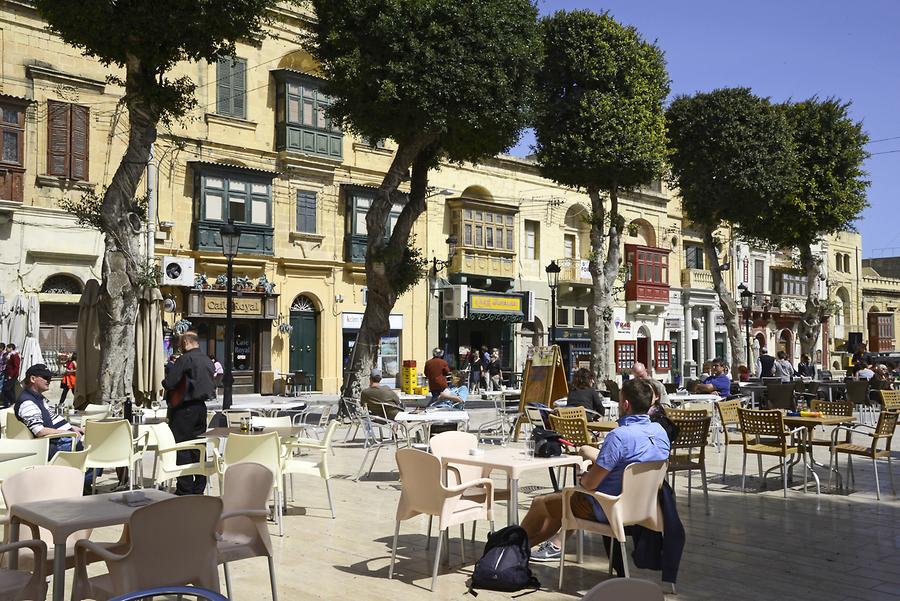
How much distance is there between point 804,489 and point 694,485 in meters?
1.23

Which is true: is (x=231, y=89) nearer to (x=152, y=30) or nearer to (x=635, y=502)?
(x=152, y=30)

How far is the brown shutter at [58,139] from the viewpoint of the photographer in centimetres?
2231

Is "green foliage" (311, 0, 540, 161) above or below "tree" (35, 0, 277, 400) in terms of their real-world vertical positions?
above

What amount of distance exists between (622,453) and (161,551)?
3131mm

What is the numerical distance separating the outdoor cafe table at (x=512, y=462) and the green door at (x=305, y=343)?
70.6 ft

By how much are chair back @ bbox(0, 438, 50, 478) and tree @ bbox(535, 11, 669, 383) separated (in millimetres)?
16756

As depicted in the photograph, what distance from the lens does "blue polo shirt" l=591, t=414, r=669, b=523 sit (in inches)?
232

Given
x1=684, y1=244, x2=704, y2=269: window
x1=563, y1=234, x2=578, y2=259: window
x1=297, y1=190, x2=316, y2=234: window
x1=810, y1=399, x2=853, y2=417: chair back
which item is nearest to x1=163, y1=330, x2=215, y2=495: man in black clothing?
x1=810, y1=399, x2=853, y2=417: chair back

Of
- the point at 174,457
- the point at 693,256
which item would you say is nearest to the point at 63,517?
the point at 174,457

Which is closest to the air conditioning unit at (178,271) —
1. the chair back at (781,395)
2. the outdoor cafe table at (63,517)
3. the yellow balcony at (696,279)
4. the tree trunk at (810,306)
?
the chair back at (781,395)

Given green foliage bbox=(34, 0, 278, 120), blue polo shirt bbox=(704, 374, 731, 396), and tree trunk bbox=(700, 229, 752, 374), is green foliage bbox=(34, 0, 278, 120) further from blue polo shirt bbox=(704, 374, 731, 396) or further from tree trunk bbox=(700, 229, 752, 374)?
tree trunk bbox=(700, 229, 752, 374)

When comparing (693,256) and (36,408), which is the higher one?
(693,256)

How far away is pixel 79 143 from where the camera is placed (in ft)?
74.8

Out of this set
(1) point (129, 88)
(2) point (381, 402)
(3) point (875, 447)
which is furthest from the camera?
(2) point (381, 402)
